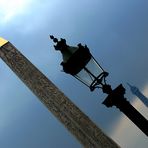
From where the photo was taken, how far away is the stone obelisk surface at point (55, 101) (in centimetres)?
835

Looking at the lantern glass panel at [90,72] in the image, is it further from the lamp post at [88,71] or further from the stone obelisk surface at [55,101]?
the stone obelisk surface at [55,101]

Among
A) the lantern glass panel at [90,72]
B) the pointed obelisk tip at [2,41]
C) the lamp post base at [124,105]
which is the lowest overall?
the lamp post base at [124,105]

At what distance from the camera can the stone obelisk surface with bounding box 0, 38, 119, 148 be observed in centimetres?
835

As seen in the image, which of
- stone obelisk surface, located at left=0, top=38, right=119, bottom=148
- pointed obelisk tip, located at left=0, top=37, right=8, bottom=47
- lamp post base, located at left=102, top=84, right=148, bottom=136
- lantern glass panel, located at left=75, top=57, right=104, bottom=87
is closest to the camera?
lamp post base, located at left=102, top=84, right=148, bottom=136

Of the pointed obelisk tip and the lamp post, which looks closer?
the lamp post

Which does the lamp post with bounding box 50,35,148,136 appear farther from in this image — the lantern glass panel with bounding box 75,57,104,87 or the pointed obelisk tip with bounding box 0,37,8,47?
the pointed obelisk tip with bounding box 0,37,8,47

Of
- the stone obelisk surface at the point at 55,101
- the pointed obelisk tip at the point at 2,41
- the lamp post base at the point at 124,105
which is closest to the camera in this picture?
the lamp post base at the point at 124,105

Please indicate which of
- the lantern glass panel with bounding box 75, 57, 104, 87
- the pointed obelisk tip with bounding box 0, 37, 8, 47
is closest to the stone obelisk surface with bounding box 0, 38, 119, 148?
the pointed obelisk tip with bounding box 0, 37, 8, 47

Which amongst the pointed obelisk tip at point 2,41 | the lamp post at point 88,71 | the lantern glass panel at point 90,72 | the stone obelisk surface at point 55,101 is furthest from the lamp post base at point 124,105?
the pointed obelisk tip at point 2,41

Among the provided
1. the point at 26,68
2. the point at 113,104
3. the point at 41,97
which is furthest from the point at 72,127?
the point at 113,104

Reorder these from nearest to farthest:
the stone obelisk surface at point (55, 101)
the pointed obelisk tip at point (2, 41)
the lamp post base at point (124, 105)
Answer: the lamp post base at point (124, 105)
the stone obelisk surface at point (55, 101)
the pointed obelisk tip at point (2, 41)

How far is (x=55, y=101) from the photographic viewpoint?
9.01 meters

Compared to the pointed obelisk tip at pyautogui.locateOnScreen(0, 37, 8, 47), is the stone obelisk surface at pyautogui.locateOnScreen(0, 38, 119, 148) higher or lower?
lower

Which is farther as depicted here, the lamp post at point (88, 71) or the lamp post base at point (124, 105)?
the lamp post at point (88, 71)
